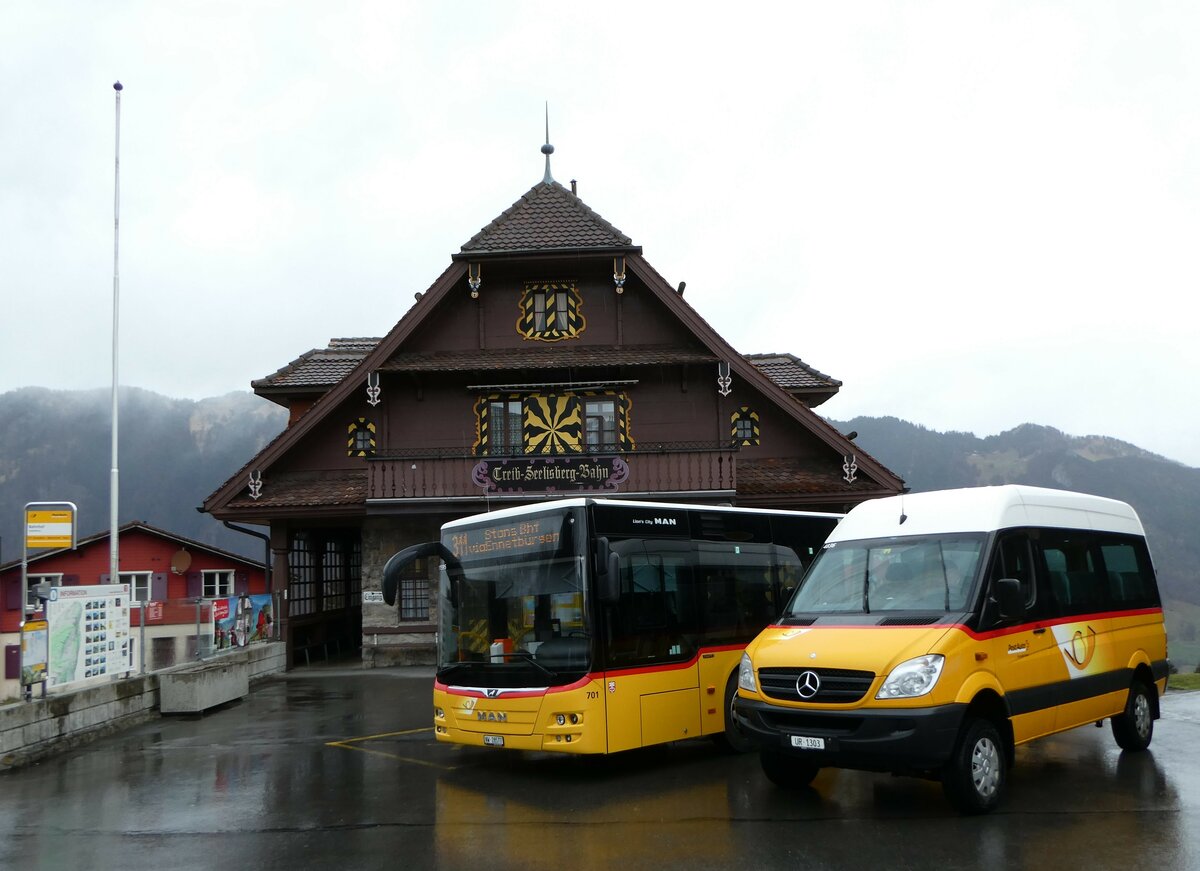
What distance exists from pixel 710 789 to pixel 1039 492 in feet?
13.5

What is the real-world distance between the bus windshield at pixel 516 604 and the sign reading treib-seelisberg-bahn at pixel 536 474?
1116cm

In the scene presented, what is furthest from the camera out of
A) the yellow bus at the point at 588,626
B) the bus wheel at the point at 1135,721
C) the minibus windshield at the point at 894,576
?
the bus wheel at the point at 1135,721

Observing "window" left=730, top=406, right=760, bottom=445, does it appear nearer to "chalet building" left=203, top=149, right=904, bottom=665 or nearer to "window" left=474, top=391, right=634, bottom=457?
"chalet building" left=203, top=149, right=904, bottom=665

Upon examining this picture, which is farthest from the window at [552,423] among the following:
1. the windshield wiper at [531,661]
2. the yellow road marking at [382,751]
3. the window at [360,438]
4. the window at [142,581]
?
the window at [142,581]

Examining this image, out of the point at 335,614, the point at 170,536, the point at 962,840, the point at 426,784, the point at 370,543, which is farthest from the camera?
the point at 170,536

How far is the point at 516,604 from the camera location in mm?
10812

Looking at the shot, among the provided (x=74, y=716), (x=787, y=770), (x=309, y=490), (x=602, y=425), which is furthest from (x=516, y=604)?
(x=309, y=490)

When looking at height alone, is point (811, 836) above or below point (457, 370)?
below

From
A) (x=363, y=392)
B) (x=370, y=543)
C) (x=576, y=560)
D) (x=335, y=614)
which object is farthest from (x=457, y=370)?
(x=576, y=560)

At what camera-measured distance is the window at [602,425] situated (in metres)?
24.6

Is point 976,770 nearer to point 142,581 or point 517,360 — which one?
point 517,360

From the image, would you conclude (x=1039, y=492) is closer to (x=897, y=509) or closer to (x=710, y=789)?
(x=897, y=509)

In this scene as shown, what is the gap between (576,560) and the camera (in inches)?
412

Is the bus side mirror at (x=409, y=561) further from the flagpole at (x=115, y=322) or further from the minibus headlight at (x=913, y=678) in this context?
the flagpole at (x=115, y=322)
